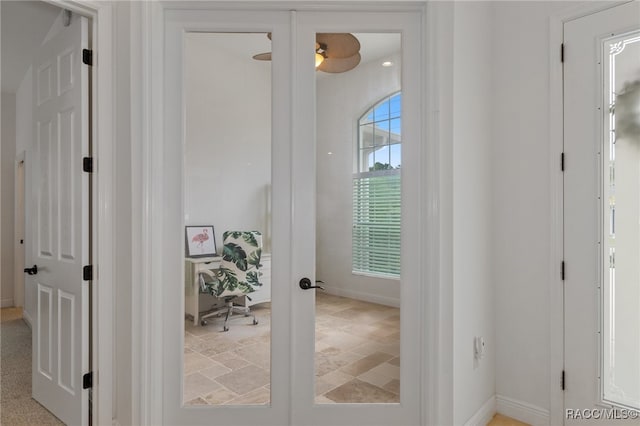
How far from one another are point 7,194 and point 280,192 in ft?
18.4

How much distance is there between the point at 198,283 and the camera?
1957 mm

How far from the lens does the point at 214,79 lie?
76.4 inches

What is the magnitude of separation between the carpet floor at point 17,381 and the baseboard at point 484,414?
2473 millimetres

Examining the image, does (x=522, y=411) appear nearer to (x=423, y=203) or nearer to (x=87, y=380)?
(x=423, y=203)

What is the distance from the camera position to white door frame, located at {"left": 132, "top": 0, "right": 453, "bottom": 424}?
180 cm

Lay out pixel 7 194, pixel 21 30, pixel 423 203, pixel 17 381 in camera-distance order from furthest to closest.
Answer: pixel 7 194 → pixel 21 30 → pixel 17 381 → pixel 423 203

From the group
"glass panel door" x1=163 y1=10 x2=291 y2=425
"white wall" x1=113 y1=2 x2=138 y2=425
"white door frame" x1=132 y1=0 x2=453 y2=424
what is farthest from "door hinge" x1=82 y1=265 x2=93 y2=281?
"glass panel door" x1=163 y1=10 x2=291 y2=425

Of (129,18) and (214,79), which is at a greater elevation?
(129,18)

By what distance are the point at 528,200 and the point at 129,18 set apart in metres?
2.47

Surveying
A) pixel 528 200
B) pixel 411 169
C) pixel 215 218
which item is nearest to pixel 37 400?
pixel 215 218

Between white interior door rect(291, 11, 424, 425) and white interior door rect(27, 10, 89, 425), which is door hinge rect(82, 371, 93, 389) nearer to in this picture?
white interior door rect(27, 10, 89, 425)

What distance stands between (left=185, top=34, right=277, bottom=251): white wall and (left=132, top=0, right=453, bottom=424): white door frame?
17 centimetres

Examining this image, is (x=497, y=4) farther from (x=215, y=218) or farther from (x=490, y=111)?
(x=215, y=218)

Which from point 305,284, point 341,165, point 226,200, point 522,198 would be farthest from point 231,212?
point 522,198
